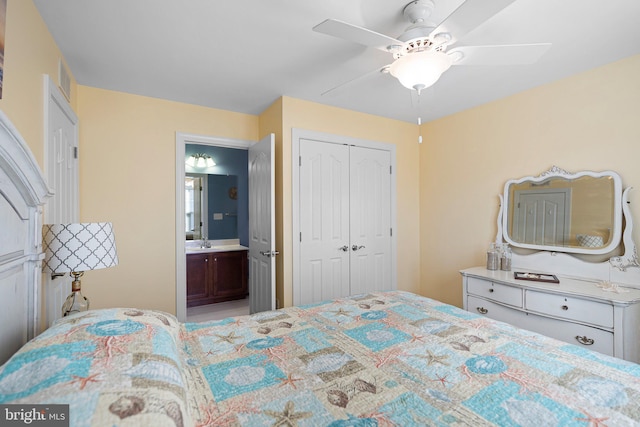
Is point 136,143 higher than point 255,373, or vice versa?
point 136,143

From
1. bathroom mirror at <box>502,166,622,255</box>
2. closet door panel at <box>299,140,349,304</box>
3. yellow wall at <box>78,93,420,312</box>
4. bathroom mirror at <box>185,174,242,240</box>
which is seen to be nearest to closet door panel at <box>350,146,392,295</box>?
closet door panel at <box>299,140,349,304</box>

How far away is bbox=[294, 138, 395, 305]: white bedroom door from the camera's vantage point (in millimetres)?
3014

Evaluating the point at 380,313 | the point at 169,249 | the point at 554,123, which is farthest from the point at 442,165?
the point at 169,249

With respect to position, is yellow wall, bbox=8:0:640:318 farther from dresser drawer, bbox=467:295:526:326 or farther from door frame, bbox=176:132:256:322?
dresser drawer, bbox=467:295:526:326

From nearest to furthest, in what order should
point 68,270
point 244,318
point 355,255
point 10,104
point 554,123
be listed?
point 10,104
point 68,270
point 244,318
point 554,123
point 355,255

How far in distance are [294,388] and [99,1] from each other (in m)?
2.13

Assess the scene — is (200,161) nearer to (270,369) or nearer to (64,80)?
(64,80)

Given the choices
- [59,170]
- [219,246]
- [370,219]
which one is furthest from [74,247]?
[219,246]

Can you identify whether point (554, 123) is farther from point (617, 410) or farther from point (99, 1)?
point (99, 1)

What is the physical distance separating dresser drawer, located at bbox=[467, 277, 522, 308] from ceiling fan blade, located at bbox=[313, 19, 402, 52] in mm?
2114

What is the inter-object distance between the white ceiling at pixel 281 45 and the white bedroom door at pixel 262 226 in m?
0.58

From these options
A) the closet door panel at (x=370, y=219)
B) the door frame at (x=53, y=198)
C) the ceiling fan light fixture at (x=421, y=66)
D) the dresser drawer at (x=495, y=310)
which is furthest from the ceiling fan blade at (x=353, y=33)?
the dresser drawer at (x=495, y=310)

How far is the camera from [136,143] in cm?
277

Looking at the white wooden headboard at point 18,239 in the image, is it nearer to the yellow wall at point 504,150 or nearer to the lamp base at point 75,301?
the lamp base at point 75,301
